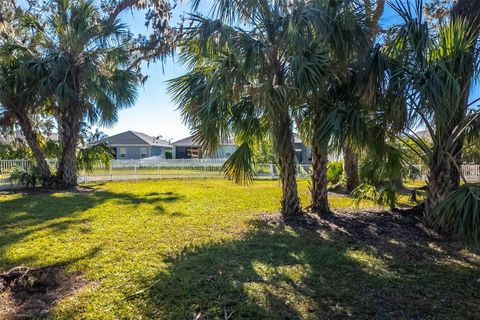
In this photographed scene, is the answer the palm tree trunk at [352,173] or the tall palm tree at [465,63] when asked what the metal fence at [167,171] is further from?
the tall palm tree at [465,63]

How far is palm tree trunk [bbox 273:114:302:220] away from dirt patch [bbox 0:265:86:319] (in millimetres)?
4265

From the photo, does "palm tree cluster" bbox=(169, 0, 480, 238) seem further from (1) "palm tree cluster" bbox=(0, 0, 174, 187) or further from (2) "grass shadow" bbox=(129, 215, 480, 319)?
(1) "palm tree cluster" bbox=(0, 0, 174, 187)

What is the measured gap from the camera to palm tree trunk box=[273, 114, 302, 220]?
6.78m

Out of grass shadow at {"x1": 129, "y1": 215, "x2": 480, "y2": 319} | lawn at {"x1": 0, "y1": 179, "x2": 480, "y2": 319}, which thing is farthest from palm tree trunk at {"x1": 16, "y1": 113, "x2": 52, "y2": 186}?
grass shadow at {"x1": 129, "y1": 215, "x2": 480, "y2": 319}

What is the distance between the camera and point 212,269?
13.8 ft

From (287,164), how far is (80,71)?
8795 mm

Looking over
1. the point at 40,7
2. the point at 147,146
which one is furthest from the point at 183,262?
the point at 147,146

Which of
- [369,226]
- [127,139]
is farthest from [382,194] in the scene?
[127,139]

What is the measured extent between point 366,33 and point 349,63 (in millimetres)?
564

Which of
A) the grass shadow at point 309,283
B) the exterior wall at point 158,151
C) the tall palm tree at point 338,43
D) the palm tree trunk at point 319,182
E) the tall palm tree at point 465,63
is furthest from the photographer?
the exterior wall at point 158,151

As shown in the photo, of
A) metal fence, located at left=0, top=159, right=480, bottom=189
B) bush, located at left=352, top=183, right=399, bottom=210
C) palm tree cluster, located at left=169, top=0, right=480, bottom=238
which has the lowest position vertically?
bush, located at left=352, top=183, right=399, bottom=210

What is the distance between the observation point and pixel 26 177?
12305 millimetres

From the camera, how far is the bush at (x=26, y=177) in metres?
12.3

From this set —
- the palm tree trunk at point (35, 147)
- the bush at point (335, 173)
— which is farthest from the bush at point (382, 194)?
the palm tree trunk at point (35, 147)
